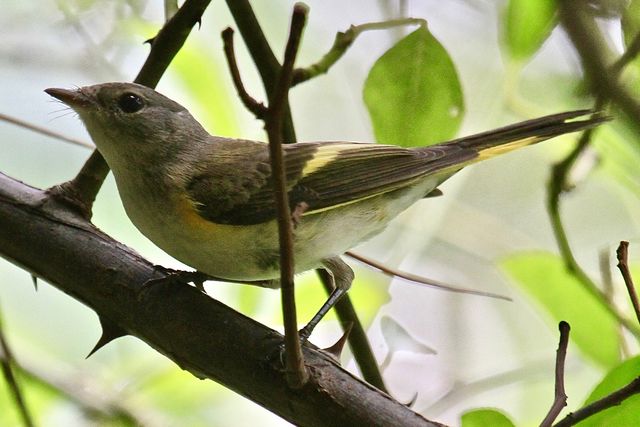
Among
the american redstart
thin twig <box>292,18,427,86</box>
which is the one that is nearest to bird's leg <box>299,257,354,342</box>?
the american redstart

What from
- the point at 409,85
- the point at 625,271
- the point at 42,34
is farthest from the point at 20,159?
the point at 625,271

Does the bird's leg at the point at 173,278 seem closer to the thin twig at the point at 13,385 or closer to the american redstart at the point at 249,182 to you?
the american redstart at the point at 249,182

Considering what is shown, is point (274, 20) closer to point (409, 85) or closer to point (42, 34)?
point (42, 34)

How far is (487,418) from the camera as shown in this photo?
1.33m

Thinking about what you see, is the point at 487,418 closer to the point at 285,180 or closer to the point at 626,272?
the point at 626,272

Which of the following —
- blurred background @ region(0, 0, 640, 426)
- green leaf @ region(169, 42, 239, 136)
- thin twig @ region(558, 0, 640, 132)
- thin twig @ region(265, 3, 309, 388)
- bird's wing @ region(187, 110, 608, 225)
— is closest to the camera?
thin twig @ region(265, 3, 309, 388)

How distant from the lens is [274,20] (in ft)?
9.88

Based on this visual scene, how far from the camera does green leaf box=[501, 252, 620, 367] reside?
165cm

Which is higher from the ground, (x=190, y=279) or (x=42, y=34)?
(x=42, y=34)

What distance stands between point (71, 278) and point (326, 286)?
673mm

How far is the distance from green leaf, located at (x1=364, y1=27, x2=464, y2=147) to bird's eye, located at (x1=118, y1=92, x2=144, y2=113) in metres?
0.70

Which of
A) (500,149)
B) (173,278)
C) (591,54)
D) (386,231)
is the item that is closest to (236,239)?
(173,278)

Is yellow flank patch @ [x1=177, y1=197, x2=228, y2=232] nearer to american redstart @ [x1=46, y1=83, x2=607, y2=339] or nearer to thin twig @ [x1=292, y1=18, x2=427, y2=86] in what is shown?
american redstart @ [x1=46, y1=83, x2=607, y2=339]

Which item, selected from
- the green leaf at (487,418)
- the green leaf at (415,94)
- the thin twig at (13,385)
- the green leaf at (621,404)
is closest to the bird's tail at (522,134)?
the green leaf at (415,94)
